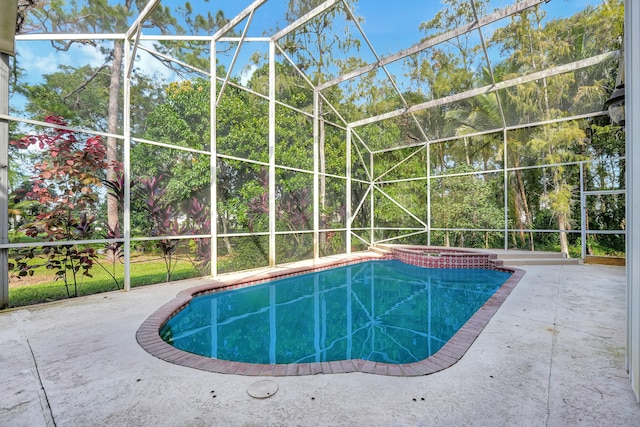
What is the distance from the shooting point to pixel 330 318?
4.63 metres

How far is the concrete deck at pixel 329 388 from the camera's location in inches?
72.4

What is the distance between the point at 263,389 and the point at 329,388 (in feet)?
1.53

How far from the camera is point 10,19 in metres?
3.96

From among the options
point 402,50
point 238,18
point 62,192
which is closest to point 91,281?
point 62,192

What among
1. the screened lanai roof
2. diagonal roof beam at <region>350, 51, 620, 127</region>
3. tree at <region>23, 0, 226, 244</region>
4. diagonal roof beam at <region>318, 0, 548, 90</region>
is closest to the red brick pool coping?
tree at <region>23, 0, 226, 244</region>

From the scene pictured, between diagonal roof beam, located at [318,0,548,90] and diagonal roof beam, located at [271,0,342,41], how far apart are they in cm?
184

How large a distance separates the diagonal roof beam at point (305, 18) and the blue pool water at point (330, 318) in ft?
18.4

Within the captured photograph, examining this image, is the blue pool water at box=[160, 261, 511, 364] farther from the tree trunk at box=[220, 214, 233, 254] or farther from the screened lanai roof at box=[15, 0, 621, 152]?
the screened lanai roof at box=[15, 0, 621, 152]

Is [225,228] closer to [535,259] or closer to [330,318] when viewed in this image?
[330,318]

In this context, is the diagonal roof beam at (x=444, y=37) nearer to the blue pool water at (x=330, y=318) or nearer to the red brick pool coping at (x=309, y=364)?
the blue pool water at (x=330, y=318)

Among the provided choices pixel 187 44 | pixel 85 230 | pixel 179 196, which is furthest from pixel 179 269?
pixel 187 44

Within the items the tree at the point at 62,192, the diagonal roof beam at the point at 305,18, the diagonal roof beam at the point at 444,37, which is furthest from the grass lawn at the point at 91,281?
the diagonal roof beam at the point at 444,37

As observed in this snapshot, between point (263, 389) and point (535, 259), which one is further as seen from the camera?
point (535, 259)

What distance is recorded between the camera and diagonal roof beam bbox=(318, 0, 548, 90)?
5.65m
